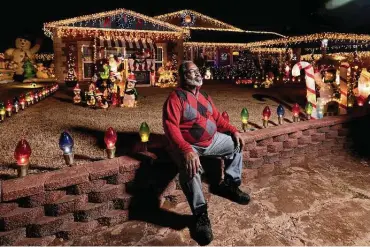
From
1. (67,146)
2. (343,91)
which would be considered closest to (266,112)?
(343,91)

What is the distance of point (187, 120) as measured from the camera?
3281 mm

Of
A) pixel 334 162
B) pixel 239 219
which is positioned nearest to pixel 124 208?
pixel 239 219

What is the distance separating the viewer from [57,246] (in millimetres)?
2846

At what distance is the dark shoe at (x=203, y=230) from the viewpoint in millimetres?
2897

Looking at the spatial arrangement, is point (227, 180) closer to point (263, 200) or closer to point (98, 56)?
point (263, 200)

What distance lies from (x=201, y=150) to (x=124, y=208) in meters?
1.12

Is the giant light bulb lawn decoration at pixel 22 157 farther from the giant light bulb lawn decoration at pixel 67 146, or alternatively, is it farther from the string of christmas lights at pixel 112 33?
the string of christmas lights at pixel 112 33

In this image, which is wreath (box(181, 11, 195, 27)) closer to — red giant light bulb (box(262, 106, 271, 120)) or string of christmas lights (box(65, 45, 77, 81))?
string of christmas lights (box(65, 45, 77, 81))

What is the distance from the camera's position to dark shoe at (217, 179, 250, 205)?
3.69 metres

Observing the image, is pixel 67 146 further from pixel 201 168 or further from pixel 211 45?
pixel 211 45

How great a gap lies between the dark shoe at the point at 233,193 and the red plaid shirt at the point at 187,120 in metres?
0.79

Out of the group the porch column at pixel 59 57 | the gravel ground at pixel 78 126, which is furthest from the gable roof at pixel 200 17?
the gravel ground at pixel 78 126

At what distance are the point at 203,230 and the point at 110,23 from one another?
15412 millimetres

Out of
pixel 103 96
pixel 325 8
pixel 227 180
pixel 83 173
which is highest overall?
pixel 325 8
